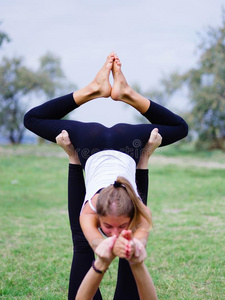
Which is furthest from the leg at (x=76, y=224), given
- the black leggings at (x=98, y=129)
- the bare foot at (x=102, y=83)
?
the bare foot at (x=102, y=83)

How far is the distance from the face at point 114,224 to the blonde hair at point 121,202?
3 centimetres

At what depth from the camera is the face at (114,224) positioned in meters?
2.38

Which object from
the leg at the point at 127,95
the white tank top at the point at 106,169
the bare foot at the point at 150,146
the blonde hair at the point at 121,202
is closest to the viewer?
the blonde hair at the point at 121,202

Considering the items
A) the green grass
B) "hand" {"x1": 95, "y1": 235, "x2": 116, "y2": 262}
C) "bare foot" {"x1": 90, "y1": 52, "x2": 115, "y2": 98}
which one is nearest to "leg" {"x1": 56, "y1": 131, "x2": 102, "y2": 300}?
"bare foot" {"x1": 90, "y1": 52, "x2": 115, "y2": 98}

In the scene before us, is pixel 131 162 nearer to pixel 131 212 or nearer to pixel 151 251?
pixel 131 212

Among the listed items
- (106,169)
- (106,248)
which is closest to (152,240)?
(106,169)

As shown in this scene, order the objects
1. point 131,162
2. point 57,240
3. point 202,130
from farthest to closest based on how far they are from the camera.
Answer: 1. point 202,130
2. point 57,240
3. point 131,162

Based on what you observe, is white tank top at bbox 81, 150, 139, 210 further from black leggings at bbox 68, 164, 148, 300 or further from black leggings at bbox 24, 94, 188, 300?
black leggings at bbox 68, 164, 148, 300

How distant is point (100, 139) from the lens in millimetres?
2881

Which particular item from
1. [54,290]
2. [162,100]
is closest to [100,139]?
[54,290]

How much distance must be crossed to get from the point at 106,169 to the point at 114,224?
0.45 metres

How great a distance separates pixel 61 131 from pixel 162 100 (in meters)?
24.7

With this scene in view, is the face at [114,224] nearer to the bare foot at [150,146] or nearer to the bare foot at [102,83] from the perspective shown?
the bare foot at [150,146]

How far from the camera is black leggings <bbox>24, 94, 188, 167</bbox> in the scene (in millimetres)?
2883
